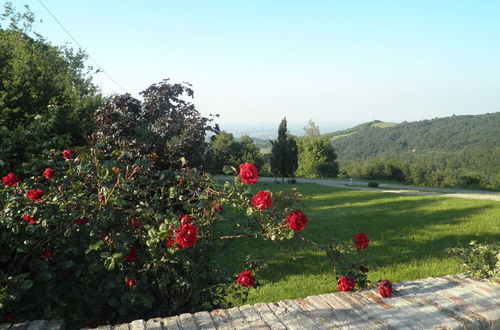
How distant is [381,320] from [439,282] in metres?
1.03

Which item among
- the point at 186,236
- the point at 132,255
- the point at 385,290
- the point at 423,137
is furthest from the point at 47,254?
the point at 423,137

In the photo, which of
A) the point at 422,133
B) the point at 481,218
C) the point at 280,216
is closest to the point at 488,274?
the point at 280,216

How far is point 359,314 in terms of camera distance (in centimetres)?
234

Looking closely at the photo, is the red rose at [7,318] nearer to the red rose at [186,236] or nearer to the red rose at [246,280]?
the red rose at [186,236]

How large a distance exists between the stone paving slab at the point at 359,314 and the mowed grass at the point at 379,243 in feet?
1.50

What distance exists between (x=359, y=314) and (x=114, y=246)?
1.68 m

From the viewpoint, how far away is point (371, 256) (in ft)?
18.1

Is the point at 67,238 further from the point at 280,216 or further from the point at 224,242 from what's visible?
the point at 280,216

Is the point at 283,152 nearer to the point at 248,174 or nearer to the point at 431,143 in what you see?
the point at 248,174

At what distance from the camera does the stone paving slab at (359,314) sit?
2.18m

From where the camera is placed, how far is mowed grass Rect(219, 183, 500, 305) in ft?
14.2

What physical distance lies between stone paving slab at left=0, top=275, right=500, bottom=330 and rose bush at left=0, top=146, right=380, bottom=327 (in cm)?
22

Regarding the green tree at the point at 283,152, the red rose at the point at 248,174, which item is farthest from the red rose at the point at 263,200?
the green tree at the point at 283,152

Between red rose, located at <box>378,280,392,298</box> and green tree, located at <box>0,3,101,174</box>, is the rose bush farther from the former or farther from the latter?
green tree, located at <box>0,3,101,174</box>
